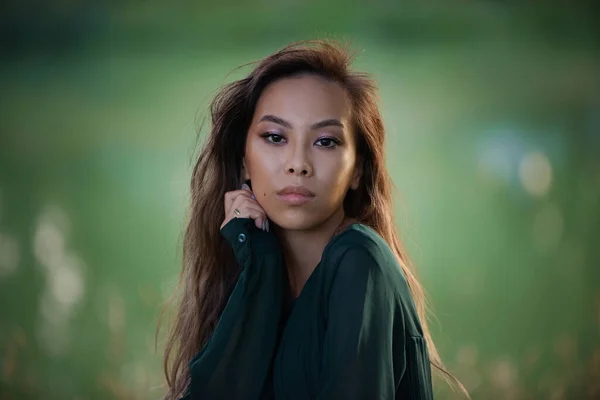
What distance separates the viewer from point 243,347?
2074 mm

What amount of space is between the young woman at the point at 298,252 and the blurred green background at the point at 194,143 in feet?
4.51

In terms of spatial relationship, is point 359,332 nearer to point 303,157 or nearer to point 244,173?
point 303,157

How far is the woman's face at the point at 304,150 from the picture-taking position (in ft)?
7.09

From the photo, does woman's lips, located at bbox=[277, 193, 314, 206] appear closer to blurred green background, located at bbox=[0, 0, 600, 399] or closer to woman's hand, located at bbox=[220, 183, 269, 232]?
woman's hand, located at bbox=[220, 183, 269, 232]

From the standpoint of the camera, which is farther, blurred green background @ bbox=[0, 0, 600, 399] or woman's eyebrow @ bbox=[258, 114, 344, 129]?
blurred green background @ bbox=[0, 0, 600, 399]

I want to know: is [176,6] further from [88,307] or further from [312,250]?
[312,250]

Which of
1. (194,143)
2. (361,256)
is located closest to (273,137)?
(361,256)

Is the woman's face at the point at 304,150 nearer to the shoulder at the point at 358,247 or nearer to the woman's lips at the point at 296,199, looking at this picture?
the woman's lips at the point at 296,199

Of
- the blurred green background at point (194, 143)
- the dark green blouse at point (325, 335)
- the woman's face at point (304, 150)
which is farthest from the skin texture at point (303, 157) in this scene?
the blurred green background at point (194, 143)

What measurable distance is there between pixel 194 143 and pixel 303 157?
1.76 meters

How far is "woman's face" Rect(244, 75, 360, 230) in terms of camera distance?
7.09 feet

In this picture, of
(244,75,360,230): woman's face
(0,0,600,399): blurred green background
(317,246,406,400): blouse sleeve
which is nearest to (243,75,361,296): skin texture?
(244,75,360,230): woman's face

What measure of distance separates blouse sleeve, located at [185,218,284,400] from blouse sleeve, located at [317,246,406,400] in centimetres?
21

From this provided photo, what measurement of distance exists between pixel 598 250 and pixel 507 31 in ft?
3.74
